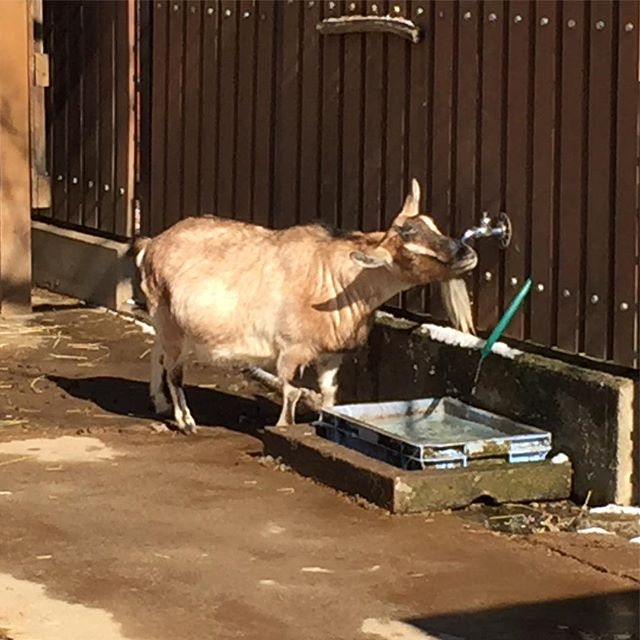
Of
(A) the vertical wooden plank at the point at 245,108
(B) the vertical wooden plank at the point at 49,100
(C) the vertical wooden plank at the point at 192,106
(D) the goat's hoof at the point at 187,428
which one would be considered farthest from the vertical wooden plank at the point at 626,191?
(B) the vertical wooden plank at the point at 49,100

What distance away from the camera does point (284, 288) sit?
798 centimetres

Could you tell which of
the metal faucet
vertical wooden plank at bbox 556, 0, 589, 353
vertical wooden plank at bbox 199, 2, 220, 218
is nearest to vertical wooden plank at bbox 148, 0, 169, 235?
vertical wooden plank at bbox 199, 2, 220, 218

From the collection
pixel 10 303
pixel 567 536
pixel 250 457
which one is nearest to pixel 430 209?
pixel 250 457

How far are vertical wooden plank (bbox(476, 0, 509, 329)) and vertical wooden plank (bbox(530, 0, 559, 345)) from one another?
0.25m

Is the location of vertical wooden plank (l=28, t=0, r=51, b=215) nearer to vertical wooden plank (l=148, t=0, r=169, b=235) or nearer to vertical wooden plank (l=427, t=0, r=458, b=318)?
vertical wooden plank (l=148, t=0, r=169, b=235)

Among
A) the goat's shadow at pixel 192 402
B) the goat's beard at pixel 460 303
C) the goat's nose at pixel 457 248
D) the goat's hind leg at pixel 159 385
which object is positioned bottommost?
the goat's shadow at pixel 192 402

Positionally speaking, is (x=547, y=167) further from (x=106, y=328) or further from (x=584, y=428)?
(x=106, y=328)

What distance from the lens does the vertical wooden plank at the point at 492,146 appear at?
774 centimetres

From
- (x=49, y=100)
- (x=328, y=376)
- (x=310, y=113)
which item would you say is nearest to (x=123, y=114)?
(x=49, y=100)

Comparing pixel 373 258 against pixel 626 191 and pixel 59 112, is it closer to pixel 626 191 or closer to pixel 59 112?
pixel 626 191

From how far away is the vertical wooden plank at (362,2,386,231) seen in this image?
28.1 feet

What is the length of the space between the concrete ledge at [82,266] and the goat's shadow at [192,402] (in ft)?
6.11

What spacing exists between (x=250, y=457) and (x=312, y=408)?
820 millimetres

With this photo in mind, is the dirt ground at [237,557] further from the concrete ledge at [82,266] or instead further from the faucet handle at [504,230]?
the concrete ledge at [82,266]
